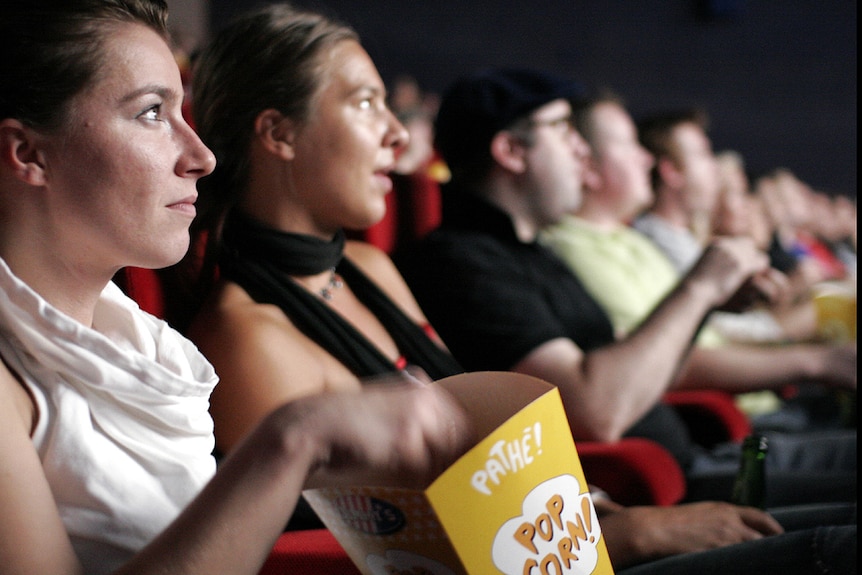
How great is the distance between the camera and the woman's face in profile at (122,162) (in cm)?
62

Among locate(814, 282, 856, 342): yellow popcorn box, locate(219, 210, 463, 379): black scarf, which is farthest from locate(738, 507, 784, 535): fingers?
locate(814, 282, 856, 342): yellow popcorn box

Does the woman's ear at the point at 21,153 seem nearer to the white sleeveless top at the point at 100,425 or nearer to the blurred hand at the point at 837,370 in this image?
the white sleeveless top at the point at 100,425

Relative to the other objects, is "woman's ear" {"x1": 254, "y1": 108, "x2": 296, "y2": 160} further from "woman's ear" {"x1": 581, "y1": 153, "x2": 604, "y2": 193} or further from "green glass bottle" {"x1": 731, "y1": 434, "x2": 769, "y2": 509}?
"woman's ear" {"x1": 581, "y1": 153, "x2": 604, "y2": 193}

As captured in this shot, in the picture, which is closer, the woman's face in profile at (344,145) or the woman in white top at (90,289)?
the woman in white top at (90,289)

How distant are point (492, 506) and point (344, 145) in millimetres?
554

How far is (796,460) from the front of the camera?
1.76 m

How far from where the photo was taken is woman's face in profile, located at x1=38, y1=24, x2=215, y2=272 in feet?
2.04

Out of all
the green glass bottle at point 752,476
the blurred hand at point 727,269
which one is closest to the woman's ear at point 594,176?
the blurred hand at point 727,269

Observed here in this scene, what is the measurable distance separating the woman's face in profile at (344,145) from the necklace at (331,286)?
0.22 feet

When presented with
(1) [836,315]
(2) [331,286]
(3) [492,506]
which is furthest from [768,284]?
(3) [492,506]

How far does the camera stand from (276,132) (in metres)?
0.97

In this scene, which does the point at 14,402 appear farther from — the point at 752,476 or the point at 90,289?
the point at 752,476

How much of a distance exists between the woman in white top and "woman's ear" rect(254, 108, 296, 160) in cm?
28

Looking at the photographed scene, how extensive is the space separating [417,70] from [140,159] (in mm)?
5207
